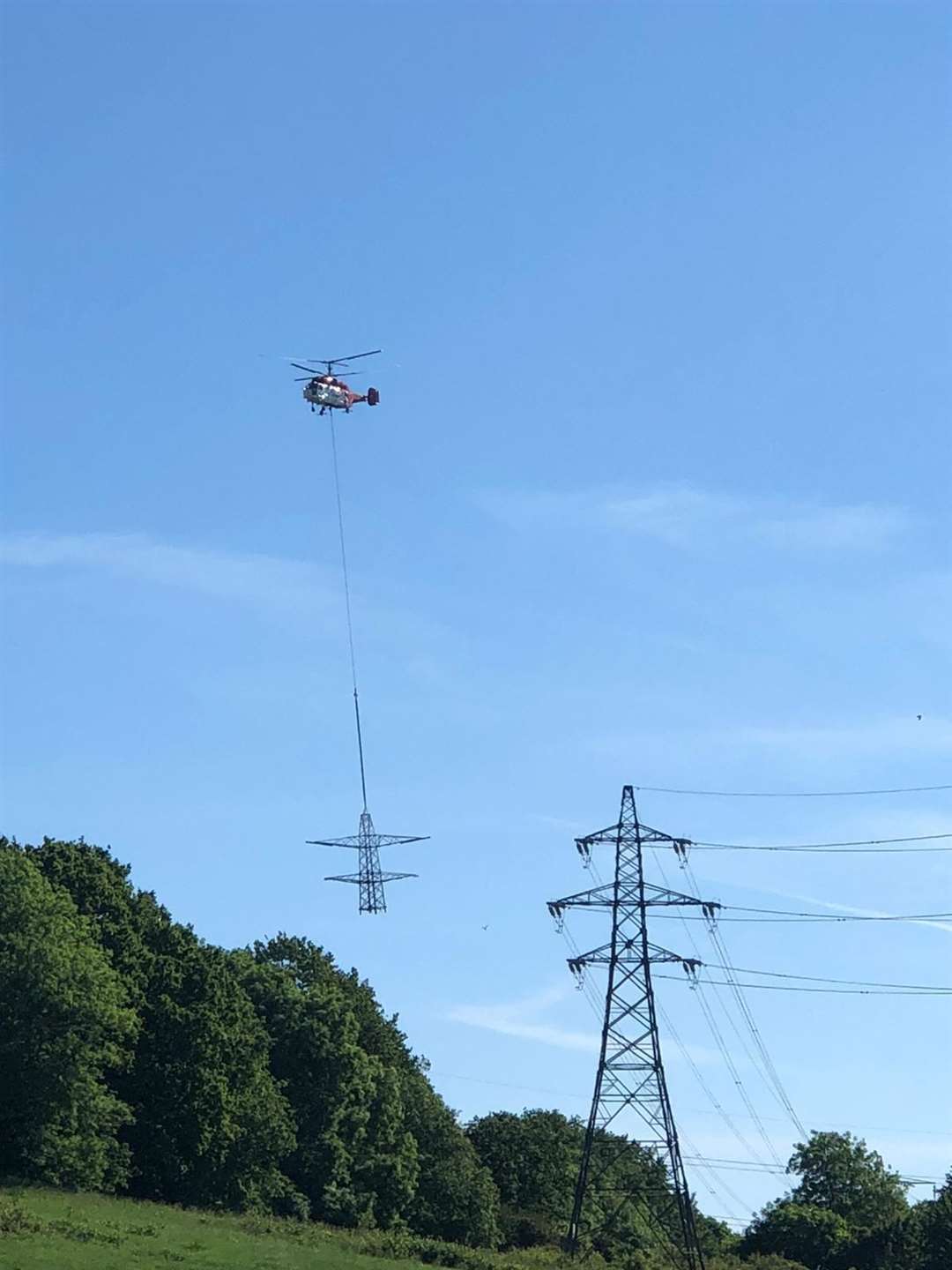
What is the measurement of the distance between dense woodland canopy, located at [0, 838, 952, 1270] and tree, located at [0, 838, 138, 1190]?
0.32ft

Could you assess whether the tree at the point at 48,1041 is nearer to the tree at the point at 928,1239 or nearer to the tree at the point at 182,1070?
the tree at the point at 182,1070

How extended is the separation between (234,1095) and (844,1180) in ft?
275

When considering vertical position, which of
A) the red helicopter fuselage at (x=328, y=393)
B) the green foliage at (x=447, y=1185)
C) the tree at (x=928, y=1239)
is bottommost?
the tree at (x=928, y=1239)

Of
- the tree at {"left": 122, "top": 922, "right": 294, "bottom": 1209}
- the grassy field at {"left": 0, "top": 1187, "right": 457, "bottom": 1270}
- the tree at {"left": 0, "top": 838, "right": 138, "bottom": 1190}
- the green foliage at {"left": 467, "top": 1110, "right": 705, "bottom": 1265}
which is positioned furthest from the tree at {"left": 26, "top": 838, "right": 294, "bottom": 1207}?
the green foliage at {"left": 467, "top": 1110, "right": 705, "bottom": 1265}

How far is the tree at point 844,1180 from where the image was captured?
167m

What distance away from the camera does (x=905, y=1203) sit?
168 m

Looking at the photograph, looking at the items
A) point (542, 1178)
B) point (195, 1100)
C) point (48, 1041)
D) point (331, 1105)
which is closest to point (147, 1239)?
point (48, 1041)

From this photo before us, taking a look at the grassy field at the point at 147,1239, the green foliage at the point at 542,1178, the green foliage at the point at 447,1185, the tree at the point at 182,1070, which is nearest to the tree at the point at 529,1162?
the green foliage at the point at 542,1178

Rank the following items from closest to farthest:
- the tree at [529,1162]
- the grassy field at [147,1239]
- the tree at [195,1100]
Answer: the grassy field at [147,1239]
the tree at [195,1100]
the tree at [529,1162]

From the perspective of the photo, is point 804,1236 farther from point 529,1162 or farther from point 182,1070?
point 182,1070

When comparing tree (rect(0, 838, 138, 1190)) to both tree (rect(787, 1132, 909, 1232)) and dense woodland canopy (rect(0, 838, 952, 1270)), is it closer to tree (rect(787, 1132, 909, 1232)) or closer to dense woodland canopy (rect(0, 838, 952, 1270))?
dense woodland canopy (rect(0, 838, 952, 1270))

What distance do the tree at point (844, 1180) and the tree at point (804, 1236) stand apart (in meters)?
24.8

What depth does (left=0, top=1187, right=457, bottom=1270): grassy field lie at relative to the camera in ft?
248

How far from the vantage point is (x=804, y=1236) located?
448 feet
